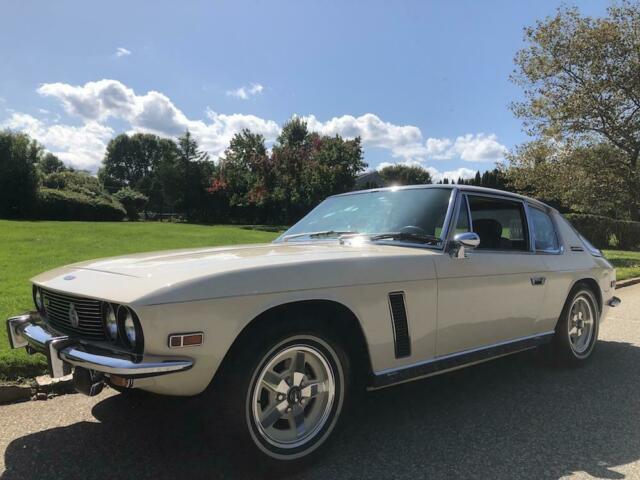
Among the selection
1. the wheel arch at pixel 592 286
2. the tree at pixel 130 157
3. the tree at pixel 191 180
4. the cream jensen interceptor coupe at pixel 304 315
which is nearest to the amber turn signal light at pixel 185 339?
the cream jensen interceptor coupe at pixel 304 315

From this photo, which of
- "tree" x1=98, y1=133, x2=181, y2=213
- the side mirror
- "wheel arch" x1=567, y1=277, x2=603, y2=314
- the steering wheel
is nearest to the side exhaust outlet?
the steering wheel

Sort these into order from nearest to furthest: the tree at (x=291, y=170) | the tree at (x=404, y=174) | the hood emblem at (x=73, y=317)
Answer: the hood emblem at (x=73, y=317), the tree at (x=291, y=170), the tree at (x=404, y=174)

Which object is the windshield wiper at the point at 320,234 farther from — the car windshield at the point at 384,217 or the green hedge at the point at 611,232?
the green hedge at the point at 611,232

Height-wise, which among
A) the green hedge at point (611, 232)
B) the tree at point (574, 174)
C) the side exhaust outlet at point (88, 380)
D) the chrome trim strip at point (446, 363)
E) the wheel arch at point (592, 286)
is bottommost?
the green hedge at point (611, 232)

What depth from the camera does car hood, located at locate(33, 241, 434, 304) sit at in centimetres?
241

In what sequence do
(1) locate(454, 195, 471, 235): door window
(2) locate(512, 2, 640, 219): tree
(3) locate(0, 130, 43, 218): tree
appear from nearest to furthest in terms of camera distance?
(1) locate(454, 195, 471, 235): door window
(2) locate(512, 2, 640, 219): tree
(3) locate(0, 130, 43, 218): tree

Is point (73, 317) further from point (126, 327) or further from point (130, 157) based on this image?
point (130, 157)

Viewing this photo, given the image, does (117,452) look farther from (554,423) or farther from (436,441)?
(554,423)

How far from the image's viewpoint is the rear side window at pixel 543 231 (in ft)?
14.9

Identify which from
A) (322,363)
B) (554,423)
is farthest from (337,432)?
(554,423)

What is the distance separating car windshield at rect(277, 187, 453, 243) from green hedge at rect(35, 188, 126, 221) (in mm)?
34895

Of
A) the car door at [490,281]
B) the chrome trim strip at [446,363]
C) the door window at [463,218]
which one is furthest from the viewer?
the door window at [463,218]

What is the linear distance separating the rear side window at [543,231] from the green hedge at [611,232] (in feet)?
71.4

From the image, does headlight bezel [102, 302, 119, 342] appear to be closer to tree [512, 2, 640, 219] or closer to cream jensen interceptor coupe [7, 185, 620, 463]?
cream jensen interceptor coupe [7, 185, 620, 463]
